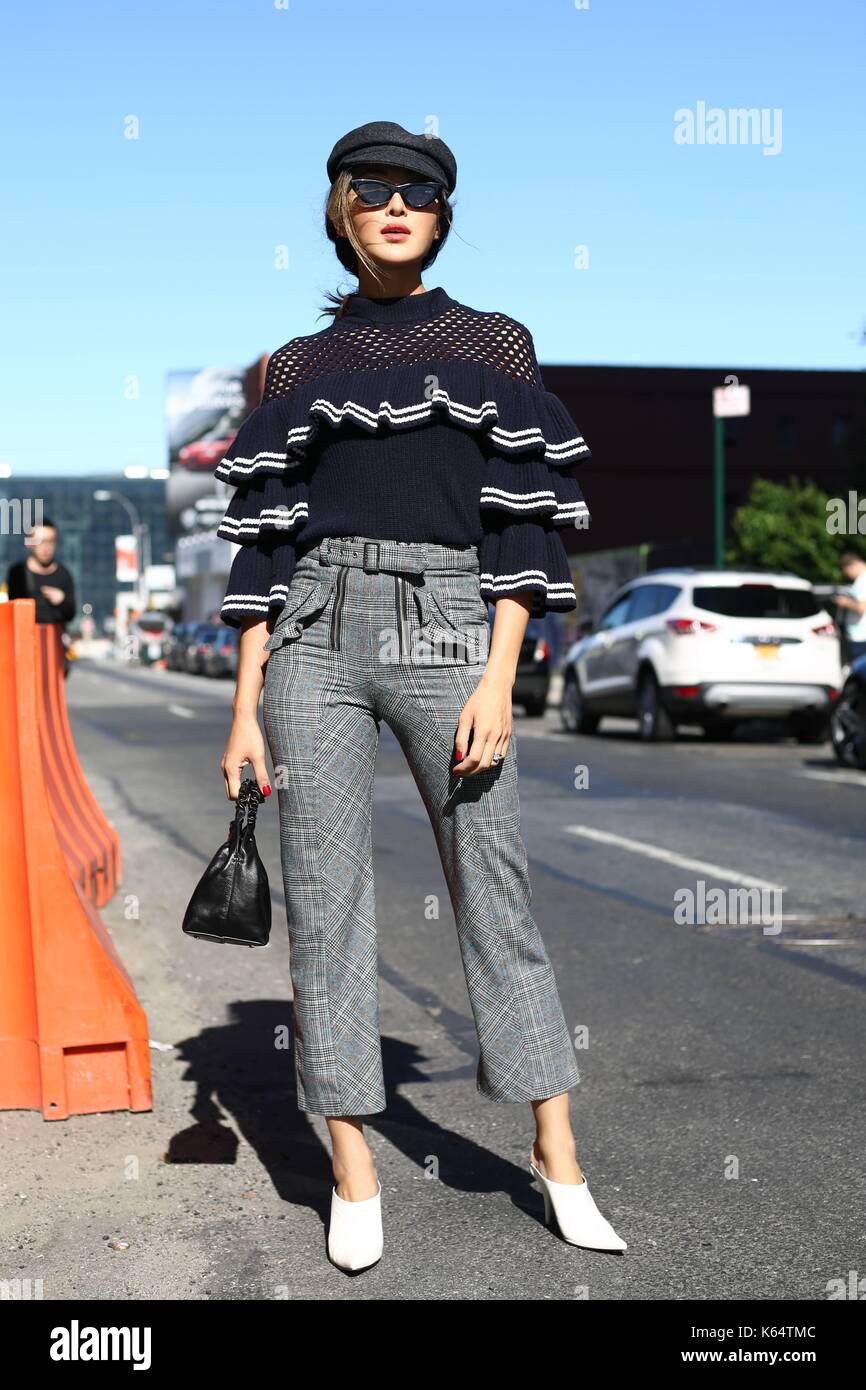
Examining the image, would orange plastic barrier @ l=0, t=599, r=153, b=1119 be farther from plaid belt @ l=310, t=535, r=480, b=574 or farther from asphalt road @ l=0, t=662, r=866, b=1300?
plaid belt @ l=310, t=535, r=480, b=574

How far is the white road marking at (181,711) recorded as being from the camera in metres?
24.9

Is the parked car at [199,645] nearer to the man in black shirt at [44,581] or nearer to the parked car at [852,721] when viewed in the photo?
the parked car at [852,721]

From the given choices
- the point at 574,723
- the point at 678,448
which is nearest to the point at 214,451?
the point at 678,448

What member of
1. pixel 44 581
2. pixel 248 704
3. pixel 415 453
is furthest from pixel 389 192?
pixel 44 581

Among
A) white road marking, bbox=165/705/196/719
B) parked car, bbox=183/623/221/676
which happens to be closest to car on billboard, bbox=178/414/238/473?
parked car, bbox=183/623/221/676

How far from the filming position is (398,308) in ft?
10.8

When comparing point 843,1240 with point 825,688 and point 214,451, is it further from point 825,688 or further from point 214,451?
point 214,451

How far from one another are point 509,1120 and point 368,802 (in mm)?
1288

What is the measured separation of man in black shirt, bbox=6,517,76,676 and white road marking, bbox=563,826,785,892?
4.20 meters

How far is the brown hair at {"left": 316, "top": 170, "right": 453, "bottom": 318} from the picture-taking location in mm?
3258

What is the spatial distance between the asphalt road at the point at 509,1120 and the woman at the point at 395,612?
0.19 metres

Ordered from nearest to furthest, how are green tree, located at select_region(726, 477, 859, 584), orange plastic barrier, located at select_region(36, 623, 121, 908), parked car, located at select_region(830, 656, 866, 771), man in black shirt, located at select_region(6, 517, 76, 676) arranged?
orange plastic barrier, located at select_region(36, 623, 121, 908) → man in black shirt, located at select_region(6, 517, 76, 676) → parked car, located at select_region(830, 656, 866, 771) → green tree, located at select_region(726, 477, 859, 584)

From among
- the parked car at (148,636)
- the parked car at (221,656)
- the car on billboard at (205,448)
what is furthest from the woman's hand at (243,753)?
the car on billboard at (205,448)
